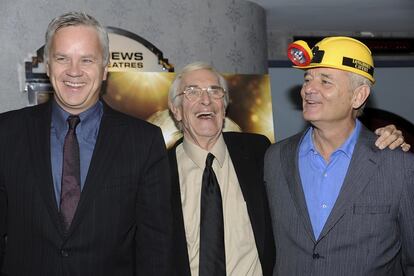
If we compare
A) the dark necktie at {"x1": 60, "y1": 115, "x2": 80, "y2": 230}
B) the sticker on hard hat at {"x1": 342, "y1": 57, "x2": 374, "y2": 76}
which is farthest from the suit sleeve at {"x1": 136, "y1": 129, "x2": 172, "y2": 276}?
the sticker on hard hat at {"x1": 342, "y1": 57, "x2": 374, "y2": 76}

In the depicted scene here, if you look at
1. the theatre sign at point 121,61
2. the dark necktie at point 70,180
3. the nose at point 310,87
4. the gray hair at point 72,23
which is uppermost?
the theatre sign at point 121,61

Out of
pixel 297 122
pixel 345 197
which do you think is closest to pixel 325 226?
pixel 345 197

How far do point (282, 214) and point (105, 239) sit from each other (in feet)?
2.59

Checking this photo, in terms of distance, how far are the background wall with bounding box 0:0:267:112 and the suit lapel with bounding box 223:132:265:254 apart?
2.23 metres

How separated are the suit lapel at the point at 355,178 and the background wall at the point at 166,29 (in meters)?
2.73

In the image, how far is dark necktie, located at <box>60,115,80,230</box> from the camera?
6.27 feet

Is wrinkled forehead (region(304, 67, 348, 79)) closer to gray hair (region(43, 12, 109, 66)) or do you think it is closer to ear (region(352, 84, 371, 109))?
ear (region(352, 84, 371, 109))

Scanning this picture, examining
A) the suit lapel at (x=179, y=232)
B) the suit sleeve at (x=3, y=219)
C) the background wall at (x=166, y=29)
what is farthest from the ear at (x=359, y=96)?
the background wall at (x=166, y=29)

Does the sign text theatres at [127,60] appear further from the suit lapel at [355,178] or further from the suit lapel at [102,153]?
the suit lapel at [355,178]

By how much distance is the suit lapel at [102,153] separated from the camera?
75.5 inches

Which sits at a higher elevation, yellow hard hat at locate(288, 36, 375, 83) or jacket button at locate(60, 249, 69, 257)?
yellow hard hat at locate(288, 36, 375, 83)

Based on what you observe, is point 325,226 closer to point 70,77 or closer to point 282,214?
point 282,214

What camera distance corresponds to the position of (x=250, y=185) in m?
2.49

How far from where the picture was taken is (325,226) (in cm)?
215
